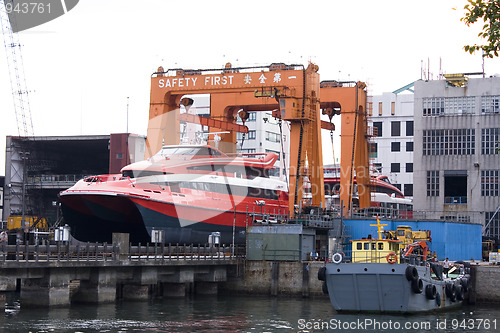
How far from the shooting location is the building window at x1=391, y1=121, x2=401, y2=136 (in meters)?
104

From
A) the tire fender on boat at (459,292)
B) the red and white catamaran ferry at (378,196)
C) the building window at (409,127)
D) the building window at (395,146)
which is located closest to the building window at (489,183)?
the red and white catamaran ferry at (378,196)

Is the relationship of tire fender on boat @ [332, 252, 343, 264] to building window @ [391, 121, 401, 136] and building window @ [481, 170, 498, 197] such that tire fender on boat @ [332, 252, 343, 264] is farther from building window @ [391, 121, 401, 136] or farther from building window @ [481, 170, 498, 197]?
building window @ [391, 121, 401, 136]

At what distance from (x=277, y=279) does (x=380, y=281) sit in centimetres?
1086

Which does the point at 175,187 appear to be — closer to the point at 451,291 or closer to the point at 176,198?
the point at 176,198

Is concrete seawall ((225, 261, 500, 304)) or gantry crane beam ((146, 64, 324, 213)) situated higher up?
gantry crane beam ((146, 64, 324, 213))

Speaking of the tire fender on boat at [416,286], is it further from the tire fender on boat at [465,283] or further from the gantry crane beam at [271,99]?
the gantry crane beam at [271,99]

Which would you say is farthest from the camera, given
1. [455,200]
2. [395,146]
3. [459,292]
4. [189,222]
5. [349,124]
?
[395,146]

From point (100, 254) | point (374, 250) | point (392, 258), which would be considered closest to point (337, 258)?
point (374, 250)

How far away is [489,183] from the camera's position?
63094 mm

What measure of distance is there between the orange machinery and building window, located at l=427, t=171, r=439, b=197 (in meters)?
8.48

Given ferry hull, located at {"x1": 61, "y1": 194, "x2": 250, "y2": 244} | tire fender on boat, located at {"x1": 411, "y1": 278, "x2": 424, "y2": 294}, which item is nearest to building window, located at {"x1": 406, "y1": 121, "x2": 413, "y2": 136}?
ferry hull, located at {"x1": 61, "y1": 194, "x2": 250, "y2": 244}

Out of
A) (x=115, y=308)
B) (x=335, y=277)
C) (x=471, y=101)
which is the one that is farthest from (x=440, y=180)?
(x=115, y=308)

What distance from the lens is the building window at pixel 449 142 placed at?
63812mm

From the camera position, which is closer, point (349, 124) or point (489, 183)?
point (349, 124)
